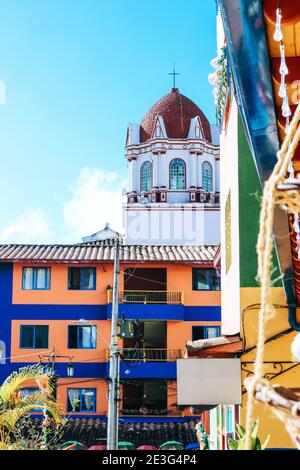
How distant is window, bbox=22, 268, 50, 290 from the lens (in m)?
28.6

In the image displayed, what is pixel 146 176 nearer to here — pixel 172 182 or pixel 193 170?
pixel 172 182

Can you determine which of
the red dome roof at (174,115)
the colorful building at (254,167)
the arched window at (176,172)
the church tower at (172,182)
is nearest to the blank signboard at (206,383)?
the colorful building at (254,167)

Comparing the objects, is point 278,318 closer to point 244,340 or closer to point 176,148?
point 244,340

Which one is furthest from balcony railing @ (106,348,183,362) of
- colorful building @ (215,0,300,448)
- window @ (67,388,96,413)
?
colorful building @ (215,0,300,448)

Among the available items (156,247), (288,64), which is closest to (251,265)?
(288,64)

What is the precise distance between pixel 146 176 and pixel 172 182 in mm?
1608

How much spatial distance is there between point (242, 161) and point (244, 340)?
2.19 metres

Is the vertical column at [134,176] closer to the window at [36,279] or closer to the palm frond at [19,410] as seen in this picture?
the window at [36,279]

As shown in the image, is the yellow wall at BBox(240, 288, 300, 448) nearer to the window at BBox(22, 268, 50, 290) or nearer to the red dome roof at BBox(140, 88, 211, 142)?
the window at BBox(22, 268, 50, 290)

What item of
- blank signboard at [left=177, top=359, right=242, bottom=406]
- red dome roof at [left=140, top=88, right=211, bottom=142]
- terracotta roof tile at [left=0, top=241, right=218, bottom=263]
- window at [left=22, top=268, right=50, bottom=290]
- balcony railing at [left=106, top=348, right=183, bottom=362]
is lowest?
balcony railing at [left=106, top=348, right=183, bottom=362]

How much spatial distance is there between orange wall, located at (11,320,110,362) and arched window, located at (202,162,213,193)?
57.6 ft

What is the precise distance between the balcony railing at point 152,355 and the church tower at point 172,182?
46.6ft

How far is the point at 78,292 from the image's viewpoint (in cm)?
2859

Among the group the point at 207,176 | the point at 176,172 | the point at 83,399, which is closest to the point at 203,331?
the point at 83,399
